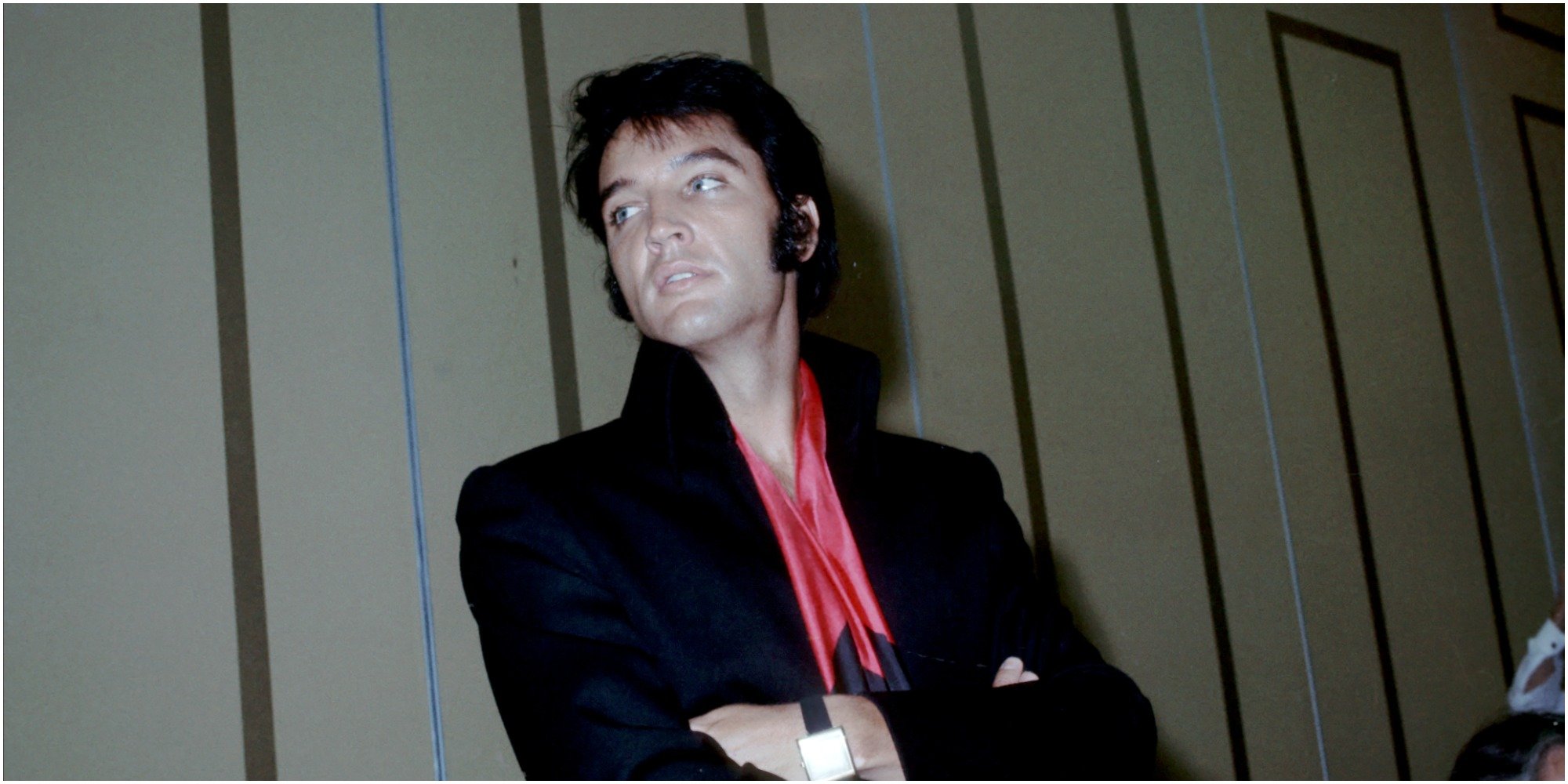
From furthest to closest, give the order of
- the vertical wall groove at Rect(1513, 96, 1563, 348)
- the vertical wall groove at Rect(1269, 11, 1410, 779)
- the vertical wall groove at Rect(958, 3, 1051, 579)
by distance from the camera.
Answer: the vertical wall groove at Rect(1513, 96, 1563, 348) → the vertical wall groove at Rect(1269, 11, 1410, 779) → the vertical wall groove at Rect(958, 3, 1051, 579)

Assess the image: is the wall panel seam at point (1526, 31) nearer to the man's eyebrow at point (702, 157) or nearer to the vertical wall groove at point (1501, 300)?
the vertical wall groove at point (1501, 300)

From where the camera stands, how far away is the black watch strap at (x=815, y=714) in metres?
0.97

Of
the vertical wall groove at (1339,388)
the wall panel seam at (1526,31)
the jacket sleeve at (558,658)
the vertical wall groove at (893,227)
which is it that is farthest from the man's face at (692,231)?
the wall panel seam at (1526,31)

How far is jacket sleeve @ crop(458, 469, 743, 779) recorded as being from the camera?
0.94 m

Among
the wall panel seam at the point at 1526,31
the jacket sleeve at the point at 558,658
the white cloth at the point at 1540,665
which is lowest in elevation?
the white cloth at the point at 1540,665

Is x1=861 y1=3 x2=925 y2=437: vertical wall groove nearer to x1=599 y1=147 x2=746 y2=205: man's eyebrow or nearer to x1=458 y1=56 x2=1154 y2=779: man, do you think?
x1=458 y1=56 x2=1154 y2=779: man

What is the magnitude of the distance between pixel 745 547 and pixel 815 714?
20cm

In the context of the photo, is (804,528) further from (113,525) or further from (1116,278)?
(1116,278)

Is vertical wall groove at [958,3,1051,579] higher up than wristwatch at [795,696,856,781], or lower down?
higher up

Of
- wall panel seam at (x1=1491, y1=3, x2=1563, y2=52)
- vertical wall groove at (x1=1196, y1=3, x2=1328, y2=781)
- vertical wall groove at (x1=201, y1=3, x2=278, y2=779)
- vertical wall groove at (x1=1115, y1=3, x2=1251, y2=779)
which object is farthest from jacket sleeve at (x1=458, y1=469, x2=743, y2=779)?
wall panel seam at (x1=1491, y1=3, x2=1563, y2=52)

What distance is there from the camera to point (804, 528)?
118 centimetres

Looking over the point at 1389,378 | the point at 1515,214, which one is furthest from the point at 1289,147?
the point at 1515,214

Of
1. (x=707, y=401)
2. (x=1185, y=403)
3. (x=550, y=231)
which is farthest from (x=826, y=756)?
(x=1185, y=403)

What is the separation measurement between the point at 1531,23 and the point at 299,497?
3.70 m
